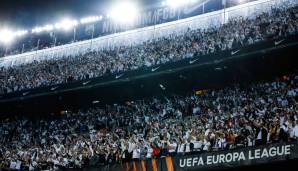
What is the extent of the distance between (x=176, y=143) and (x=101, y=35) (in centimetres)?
1962

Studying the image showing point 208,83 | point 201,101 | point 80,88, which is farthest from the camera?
point 80,88

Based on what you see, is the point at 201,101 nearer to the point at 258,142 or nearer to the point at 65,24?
the point at 258,142

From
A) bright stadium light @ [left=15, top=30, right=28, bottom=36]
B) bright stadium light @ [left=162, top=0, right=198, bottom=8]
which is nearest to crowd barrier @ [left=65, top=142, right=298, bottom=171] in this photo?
bright stadium light @ [left=162, top=0, right=198, bottom=8]

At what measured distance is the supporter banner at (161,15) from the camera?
102 ft

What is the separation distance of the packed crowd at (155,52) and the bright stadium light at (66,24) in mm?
5273

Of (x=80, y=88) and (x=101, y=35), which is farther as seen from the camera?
(x=101, y=35)

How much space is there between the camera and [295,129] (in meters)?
15.6

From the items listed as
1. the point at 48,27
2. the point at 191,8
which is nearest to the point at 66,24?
the point at 48,27

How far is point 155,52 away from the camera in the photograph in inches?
1067

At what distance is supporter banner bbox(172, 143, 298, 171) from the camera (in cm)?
1504

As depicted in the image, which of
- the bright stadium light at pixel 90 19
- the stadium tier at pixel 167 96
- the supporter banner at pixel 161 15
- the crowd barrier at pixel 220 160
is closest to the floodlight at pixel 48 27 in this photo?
the bright stadium light at pixel 90 19

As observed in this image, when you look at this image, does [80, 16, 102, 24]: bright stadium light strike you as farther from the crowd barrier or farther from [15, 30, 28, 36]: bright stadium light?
the crowd barrier

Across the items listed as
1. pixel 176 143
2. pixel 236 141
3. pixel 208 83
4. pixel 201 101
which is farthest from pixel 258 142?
pixel 208 83

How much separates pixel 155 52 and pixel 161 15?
714 centimetres
